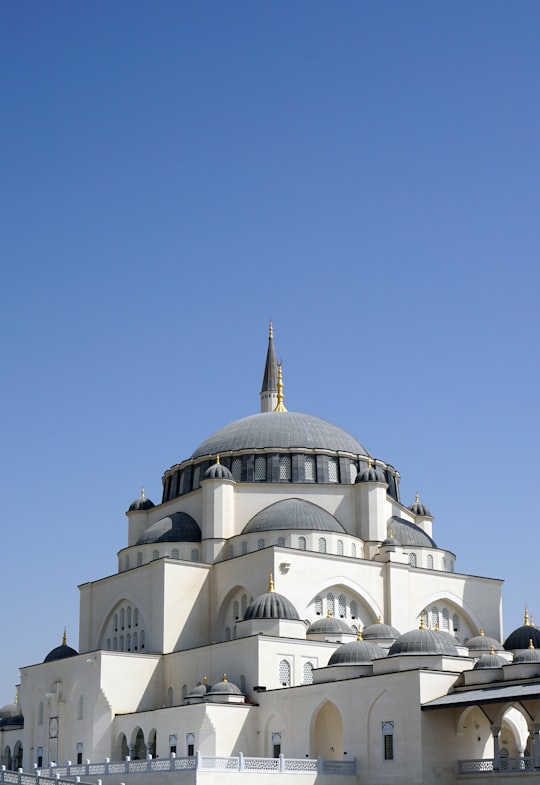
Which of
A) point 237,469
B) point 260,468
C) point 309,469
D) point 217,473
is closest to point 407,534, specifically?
point 309,469

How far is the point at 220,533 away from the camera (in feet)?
145

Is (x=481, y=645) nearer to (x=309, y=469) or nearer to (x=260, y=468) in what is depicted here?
(x=309, y=469)

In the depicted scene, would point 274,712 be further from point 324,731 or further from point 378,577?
point 378,577

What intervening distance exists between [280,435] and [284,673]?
12564 millimetres

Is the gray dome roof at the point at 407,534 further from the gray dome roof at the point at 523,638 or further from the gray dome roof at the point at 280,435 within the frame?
the gray dome roof at the point at 523,638

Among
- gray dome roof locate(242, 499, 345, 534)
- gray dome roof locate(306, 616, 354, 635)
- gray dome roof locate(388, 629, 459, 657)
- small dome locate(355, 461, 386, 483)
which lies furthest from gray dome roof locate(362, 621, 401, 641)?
small dome locate(355, 461, 386, 483)

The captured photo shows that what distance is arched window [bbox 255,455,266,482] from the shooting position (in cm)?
4619

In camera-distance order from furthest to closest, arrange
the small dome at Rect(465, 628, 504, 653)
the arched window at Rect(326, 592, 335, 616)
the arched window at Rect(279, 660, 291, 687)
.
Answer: the arched window at Rect(326, 592, 335, 616) → the small dome at Rect(465, 628, 504, 653) → the arched window at Rect(279, 660, 291, 687)

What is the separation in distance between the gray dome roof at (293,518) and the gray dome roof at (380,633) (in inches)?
210

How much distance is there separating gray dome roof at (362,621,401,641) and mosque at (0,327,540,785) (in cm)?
7

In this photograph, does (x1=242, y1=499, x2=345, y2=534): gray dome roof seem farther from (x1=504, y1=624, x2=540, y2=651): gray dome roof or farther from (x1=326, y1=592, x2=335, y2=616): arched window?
→ (x1=504, y1=624, x2=540, y2=651): gray dome roof

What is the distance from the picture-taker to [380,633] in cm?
3803

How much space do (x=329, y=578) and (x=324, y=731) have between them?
7.21 meters

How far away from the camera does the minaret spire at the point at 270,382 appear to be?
54188 mm
